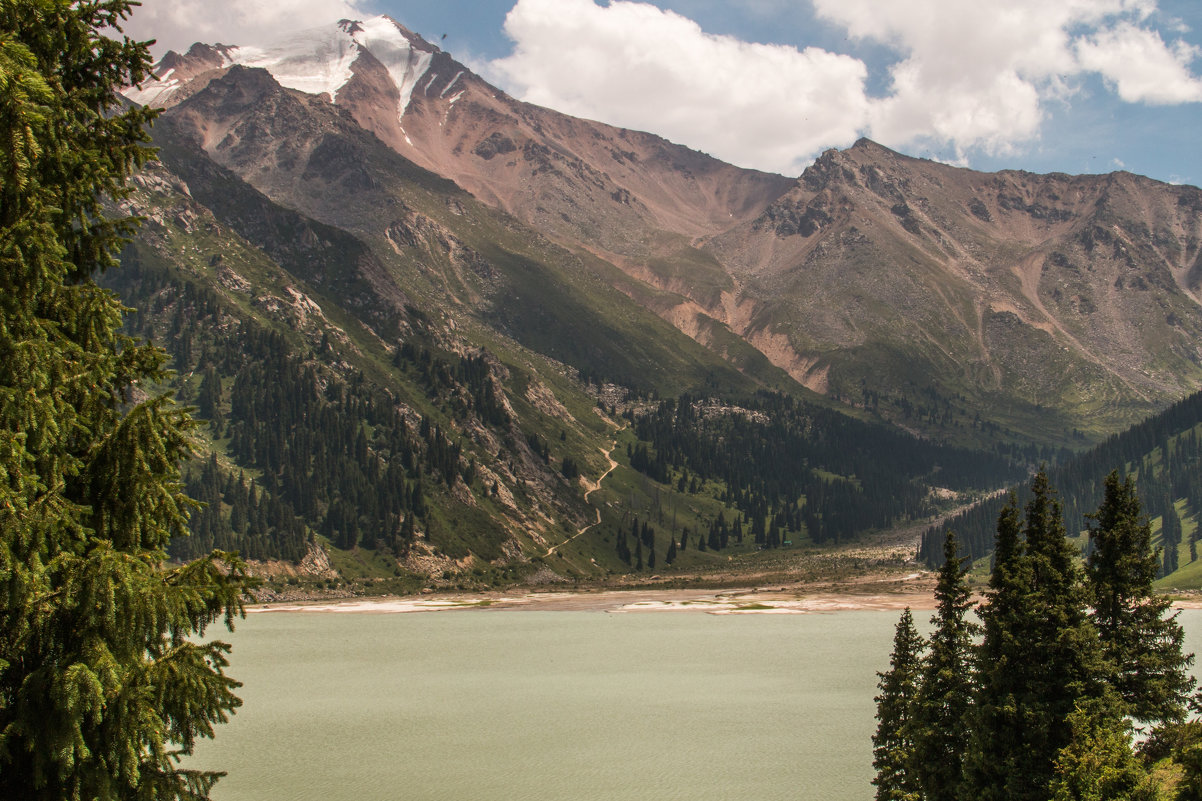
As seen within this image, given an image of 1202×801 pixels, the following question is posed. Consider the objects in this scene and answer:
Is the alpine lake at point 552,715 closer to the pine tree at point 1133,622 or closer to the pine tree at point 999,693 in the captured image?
the pine tree at point 999,693

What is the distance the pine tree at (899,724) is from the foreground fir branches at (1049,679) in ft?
0.53

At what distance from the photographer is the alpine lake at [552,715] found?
62.7m

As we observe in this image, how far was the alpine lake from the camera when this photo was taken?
2469 inches

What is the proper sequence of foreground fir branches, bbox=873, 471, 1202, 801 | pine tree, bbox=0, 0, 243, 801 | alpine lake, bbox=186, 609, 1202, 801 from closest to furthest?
pine tree, bbox=0, 0, 243, 801, foreground fir branches, bbox=873, 471, 1202, 801, alpine lake, bbox=186, 609, 1202, 801

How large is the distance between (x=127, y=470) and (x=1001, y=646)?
37.8m

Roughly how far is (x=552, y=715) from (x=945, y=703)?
4825 cm

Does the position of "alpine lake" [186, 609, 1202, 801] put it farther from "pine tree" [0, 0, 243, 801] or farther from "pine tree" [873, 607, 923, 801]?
"pine tree" [0, 0, 243, 801]

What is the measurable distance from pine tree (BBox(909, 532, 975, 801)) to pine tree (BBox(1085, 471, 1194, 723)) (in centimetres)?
594

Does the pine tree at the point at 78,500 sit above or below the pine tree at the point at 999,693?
above

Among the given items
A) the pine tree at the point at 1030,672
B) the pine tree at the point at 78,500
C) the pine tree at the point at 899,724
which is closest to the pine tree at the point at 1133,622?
the pine tree at the point at 1030,672

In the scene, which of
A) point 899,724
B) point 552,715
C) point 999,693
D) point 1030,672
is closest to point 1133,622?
point 1030,672

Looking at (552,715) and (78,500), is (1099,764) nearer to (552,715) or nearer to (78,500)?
(78,500)

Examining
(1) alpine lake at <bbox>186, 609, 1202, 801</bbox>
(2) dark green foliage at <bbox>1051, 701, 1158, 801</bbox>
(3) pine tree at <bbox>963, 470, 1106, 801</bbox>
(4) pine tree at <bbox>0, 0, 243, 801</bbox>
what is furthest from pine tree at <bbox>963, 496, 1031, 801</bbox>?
(4) pine tree at <bbox>0, 0, 243, 801</bbox>

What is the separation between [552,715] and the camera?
86.2 meters
